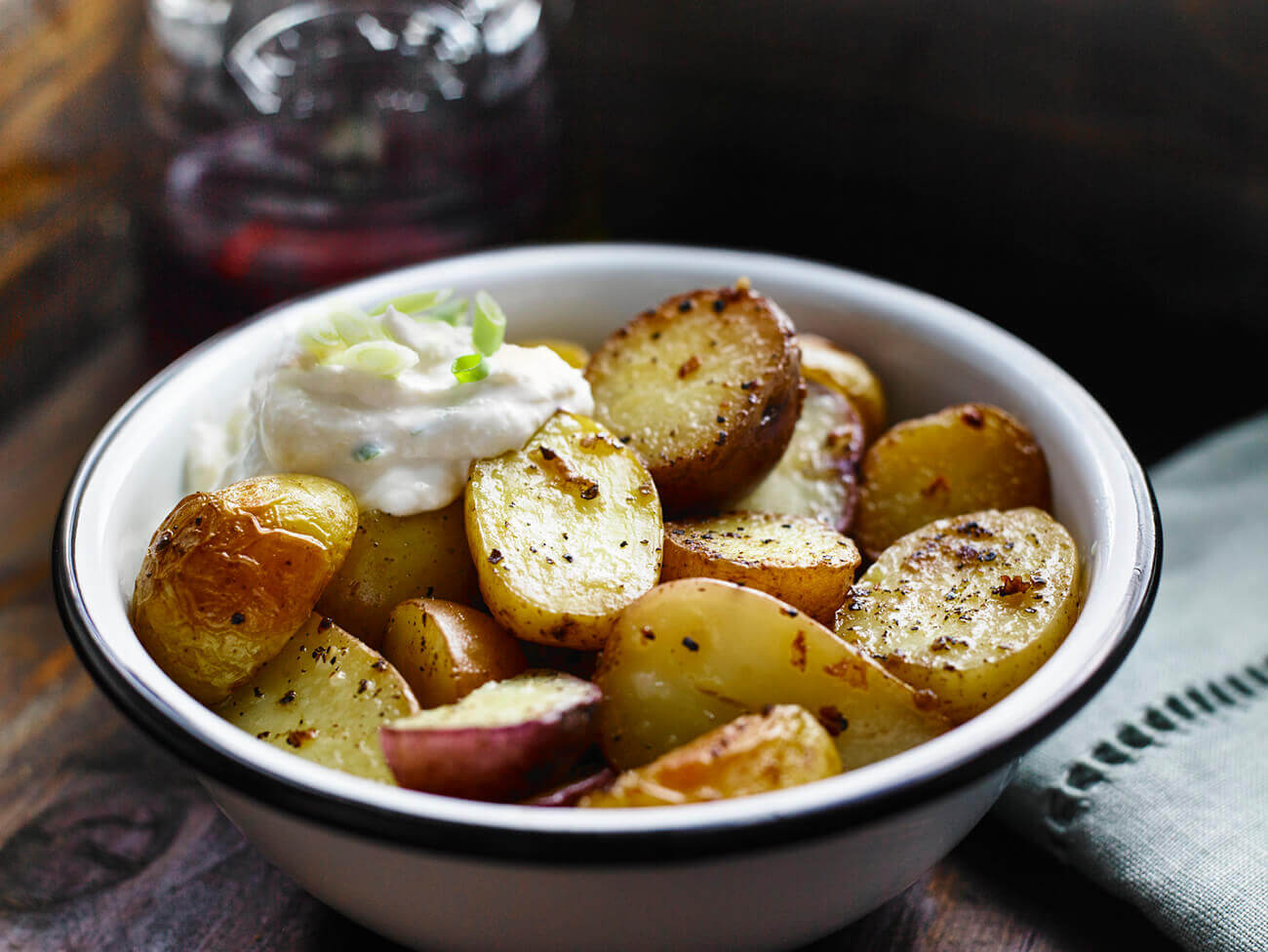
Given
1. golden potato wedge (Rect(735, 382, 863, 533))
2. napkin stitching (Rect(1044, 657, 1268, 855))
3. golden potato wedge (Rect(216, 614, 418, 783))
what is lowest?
napkin stitching (Rect(1044, 657, 1268, 855))

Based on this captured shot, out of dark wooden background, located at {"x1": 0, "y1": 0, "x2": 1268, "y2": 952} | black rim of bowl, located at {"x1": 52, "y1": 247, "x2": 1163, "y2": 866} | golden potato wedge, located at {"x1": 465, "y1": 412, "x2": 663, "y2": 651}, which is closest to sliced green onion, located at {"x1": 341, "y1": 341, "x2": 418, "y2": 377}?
golden potato wedge, located at {"x1": 465, "y1": 412, "x2": 663, "y2": 651}

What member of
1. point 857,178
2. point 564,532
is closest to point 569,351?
point 564,532

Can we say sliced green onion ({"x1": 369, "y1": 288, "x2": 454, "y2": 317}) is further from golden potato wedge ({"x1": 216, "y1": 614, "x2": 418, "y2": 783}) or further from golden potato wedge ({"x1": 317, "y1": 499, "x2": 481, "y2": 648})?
golden potato wedge ({"x1": 216, "y1": 614, "x2": 418, "y2": 783})

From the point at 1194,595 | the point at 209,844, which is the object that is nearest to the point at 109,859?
the point at 209,844

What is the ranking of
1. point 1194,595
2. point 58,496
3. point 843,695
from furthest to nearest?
1. point 58,496
2. point 1194,595
3. point 843,695

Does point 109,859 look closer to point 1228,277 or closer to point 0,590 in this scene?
point 0,590

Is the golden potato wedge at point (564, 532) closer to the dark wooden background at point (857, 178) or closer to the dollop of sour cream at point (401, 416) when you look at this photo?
the dollop of sour cream at point (401, 416)
